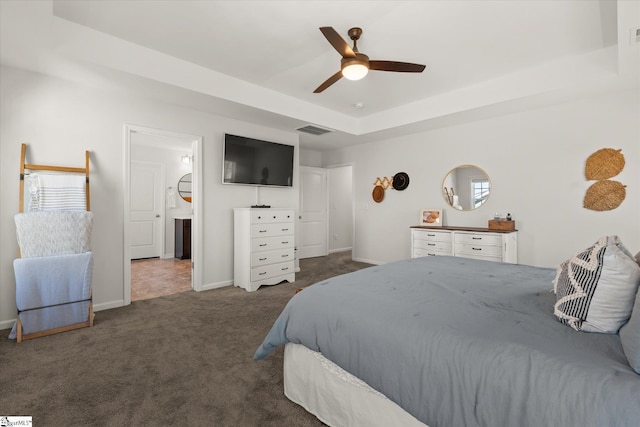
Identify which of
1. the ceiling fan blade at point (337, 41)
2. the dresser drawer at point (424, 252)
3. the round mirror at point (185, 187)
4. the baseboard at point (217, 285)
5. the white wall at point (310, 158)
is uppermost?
the ceiling fan blade at point (337, 41)

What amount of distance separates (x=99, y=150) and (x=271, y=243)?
2.27 m

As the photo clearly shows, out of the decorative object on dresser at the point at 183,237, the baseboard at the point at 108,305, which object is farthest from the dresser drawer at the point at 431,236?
the decorative object on dresser at the point at 183,237

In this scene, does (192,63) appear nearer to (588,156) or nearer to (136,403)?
(136,403)

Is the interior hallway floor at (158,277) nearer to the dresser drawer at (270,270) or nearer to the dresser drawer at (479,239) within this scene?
the dresser drawer at (270,270)

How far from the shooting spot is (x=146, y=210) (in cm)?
629

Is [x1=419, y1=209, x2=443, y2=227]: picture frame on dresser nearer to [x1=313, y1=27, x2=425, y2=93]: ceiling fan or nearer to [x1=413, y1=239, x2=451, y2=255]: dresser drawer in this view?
[x1=413, y1=239, x2=451, y2=255]: dresser drawer

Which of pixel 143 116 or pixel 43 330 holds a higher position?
pixel 143 116

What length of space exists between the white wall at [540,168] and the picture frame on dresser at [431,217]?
12 centimetres

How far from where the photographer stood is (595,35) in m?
2.71

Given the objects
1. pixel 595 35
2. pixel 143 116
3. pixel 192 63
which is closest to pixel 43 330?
pixel 143 116

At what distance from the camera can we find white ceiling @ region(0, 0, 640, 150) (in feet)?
7.71

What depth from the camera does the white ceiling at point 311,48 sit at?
235 cm

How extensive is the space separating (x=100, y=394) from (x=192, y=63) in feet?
10.2

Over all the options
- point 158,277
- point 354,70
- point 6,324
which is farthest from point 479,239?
point 6,324
